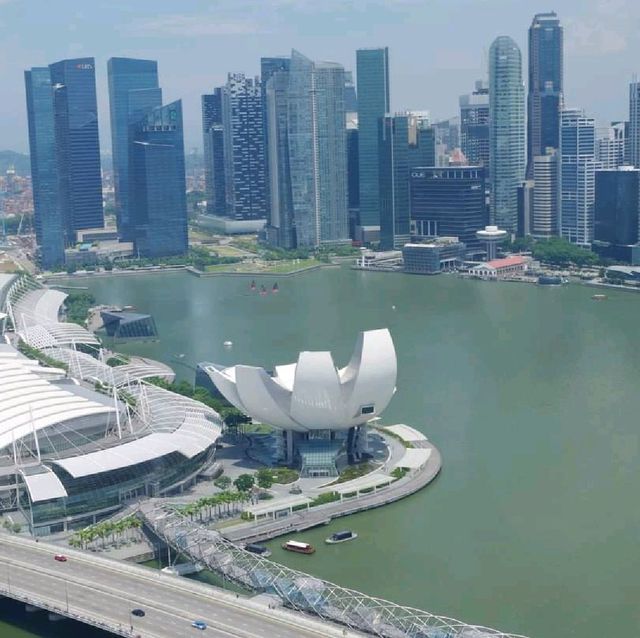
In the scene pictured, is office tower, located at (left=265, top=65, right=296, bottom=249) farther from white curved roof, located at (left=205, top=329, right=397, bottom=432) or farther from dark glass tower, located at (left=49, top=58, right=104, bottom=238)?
white curved roof, located at (left=205, top=329, right=397, bottom=432)

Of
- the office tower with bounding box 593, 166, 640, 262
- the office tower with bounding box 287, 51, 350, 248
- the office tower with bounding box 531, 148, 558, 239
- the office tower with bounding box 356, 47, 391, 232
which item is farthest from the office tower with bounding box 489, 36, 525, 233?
the office tower with bounding box 287, 51, 350, 248

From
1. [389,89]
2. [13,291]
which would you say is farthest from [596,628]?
[389,89]

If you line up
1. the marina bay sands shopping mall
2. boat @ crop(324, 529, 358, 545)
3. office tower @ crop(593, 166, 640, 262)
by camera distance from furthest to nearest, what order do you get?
1. office tower @ crop(593, 166, 640, 262)
2. the marina bay sands shopping mall
3. boat @ crop(324, 529, 358, 545)

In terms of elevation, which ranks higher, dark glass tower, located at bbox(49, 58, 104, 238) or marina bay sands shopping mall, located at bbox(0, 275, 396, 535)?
dark glass tower, located at bbox(49, 58, 104, 238)

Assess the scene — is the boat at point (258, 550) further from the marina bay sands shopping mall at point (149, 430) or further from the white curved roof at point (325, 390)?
the white curved roof at point (325, 390)

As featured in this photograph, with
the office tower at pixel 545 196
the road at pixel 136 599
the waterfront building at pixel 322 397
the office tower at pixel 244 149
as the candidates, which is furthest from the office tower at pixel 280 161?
the road at pixel 136 599

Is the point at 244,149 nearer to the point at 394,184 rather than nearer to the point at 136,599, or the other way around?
the point at 394,184
